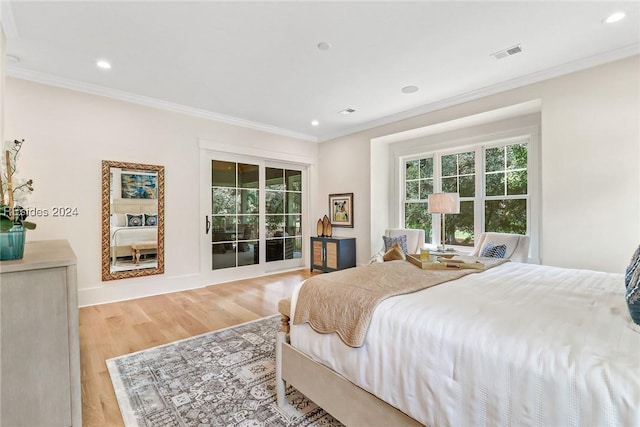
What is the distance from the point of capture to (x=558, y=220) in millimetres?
3199

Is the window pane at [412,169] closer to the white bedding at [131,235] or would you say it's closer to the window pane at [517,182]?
the window pane at [517,182]

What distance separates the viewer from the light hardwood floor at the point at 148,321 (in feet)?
6.24

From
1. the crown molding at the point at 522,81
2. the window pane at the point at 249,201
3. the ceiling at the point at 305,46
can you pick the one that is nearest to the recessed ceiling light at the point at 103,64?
the ceiling at the point at 305,46

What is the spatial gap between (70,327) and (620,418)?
78.7 inches

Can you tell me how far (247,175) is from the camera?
17.0 feet

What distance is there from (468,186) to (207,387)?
4.29 metres

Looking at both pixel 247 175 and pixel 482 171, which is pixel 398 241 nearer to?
pixel 482 171

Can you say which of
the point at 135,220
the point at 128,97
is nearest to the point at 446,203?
the point at 135,220

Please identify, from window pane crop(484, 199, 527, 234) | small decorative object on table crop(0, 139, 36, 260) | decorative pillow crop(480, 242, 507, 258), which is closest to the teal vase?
small decorative object on table crop(0, 139, 36, 260)

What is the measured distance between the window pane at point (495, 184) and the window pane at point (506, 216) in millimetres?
131

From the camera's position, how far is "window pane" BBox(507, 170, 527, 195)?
3.95 metres

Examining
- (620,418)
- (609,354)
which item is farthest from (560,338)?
(620,418)

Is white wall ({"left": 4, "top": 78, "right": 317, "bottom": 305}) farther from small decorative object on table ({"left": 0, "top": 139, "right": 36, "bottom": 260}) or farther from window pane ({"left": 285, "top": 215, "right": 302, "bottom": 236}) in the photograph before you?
small decorative object on table ({"left": 0, "top": 139, "right": 36, "bottom": 260})

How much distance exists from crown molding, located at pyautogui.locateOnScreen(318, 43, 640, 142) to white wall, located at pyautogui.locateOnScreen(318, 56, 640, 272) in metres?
0.06
